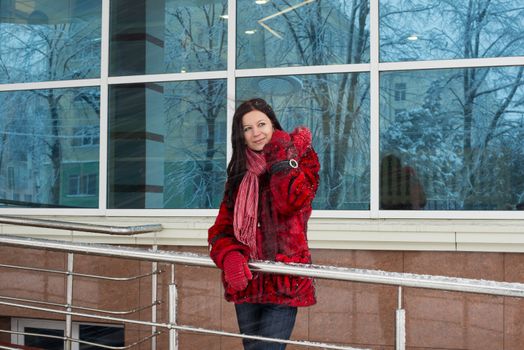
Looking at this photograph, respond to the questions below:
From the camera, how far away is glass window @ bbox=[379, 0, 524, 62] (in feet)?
17.0

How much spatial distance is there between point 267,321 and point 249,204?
54 cm

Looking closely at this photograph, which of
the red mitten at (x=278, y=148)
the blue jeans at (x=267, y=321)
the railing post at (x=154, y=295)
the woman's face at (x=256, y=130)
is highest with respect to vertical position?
the woman's face at (x=256, y=130)

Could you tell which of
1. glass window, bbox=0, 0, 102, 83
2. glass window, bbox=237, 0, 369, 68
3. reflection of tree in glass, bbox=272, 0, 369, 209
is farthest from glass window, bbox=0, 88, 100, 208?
reflection of tree in glass, bbox=272, 0, 369, 209

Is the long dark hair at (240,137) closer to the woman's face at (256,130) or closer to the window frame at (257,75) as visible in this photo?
the woman's face at (256,130)

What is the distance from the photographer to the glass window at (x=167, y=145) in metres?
5.84

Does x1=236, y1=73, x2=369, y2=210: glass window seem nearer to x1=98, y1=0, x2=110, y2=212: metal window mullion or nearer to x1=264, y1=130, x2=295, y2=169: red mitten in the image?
x1=98, y1=0, x2=110, y2=212: metal window mullion

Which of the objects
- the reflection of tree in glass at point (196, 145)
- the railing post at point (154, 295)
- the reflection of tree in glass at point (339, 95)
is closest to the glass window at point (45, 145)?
the reflection of tree in glass at point (196, 145)

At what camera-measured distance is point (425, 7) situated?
5367 millimetres

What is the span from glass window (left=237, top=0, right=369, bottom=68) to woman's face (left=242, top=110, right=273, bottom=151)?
249cm

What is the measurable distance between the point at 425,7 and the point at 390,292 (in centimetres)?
215

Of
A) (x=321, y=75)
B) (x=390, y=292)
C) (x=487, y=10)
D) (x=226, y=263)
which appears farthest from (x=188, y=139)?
(x=226, y=263)

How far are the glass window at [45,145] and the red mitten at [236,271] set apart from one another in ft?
11.0

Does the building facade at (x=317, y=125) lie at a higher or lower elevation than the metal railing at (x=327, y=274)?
higher

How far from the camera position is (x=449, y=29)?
5.32 m
